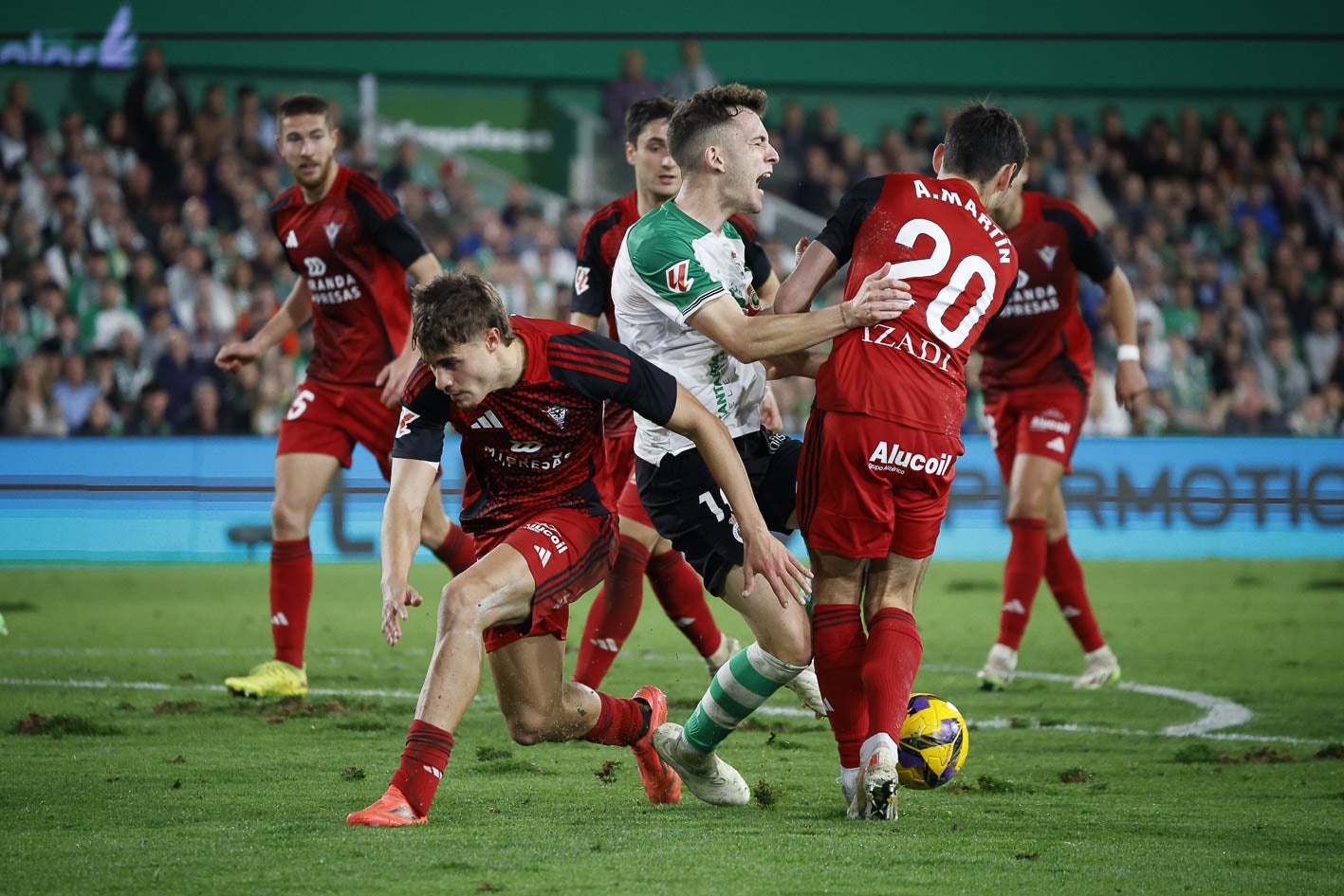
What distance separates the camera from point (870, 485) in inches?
174

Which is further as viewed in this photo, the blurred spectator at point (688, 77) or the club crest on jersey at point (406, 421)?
the blurred spectator at point (688, 77)

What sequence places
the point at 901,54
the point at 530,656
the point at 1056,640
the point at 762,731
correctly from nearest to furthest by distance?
the point at 530,656 → the point at 762,731 → the point at 1056,640 → the point at 901,54

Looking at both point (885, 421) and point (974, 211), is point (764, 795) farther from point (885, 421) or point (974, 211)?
point (974, 211)

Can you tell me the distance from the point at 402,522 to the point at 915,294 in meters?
1.62

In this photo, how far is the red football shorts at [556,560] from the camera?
14.0 feet

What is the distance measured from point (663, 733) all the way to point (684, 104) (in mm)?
1931

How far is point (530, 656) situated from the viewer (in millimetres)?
4418

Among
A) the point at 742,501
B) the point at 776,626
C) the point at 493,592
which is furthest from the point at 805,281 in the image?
the point at 493,592

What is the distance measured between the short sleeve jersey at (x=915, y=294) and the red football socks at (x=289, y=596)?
3.08 metres

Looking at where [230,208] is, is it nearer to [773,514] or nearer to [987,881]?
[773,514]

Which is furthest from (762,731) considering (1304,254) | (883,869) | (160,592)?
(1304,254)

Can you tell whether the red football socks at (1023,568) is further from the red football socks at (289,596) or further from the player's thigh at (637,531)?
the red football socks at (289,596)

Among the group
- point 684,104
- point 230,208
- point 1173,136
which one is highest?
point 1173,136

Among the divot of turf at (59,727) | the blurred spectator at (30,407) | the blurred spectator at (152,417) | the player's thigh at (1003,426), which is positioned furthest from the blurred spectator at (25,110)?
the player's thigh at (1003,426)
